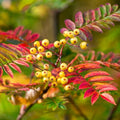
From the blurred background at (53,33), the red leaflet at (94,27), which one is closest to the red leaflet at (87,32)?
the red leaflet at (94,27)

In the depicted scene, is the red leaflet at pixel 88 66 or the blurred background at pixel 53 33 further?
the blurred background at pixel 53 33

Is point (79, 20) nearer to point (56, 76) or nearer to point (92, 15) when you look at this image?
point (92, 15)

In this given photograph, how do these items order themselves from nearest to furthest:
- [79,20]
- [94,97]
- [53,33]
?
[94,97]
[79,20]
[53,33]

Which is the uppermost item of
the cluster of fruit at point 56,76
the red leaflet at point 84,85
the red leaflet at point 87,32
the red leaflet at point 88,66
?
the red leaflet at point 87,32

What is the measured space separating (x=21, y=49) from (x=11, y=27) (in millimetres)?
1352

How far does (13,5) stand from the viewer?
7.11 feet

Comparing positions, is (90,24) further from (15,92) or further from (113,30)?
(113,30)

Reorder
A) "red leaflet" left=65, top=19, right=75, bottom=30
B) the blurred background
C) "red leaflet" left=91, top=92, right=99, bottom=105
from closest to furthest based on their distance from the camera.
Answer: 1. "red leaflet" left=91, top=92, right=99, bottom=105
2. "red leaflet" left=65, top=19, right=75, bottom=30
3. the blurred background

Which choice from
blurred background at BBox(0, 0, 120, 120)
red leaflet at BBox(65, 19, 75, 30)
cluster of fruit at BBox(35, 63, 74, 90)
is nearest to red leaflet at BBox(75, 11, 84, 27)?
red leaflet at BBox(65, 19, 75, 30)

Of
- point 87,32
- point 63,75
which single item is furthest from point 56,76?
Result: point 87,32

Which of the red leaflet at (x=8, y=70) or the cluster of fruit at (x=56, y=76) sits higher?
the red leaflet at (x=8, y=70)

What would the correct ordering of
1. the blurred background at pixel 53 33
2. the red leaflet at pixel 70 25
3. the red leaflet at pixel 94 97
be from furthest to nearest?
1. the blurred background at pixel 53 33
2. the red leaflet at pixel 70 25
3. the red leaflet at pixel 94 97

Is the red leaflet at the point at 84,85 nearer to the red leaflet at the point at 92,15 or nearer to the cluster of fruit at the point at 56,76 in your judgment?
the cluster of fruit at the point at 56,76

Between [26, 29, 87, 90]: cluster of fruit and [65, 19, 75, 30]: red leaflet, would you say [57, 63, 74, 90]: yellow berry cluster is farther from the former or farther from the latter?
[65, 19, 75, 30]: red leaflet
